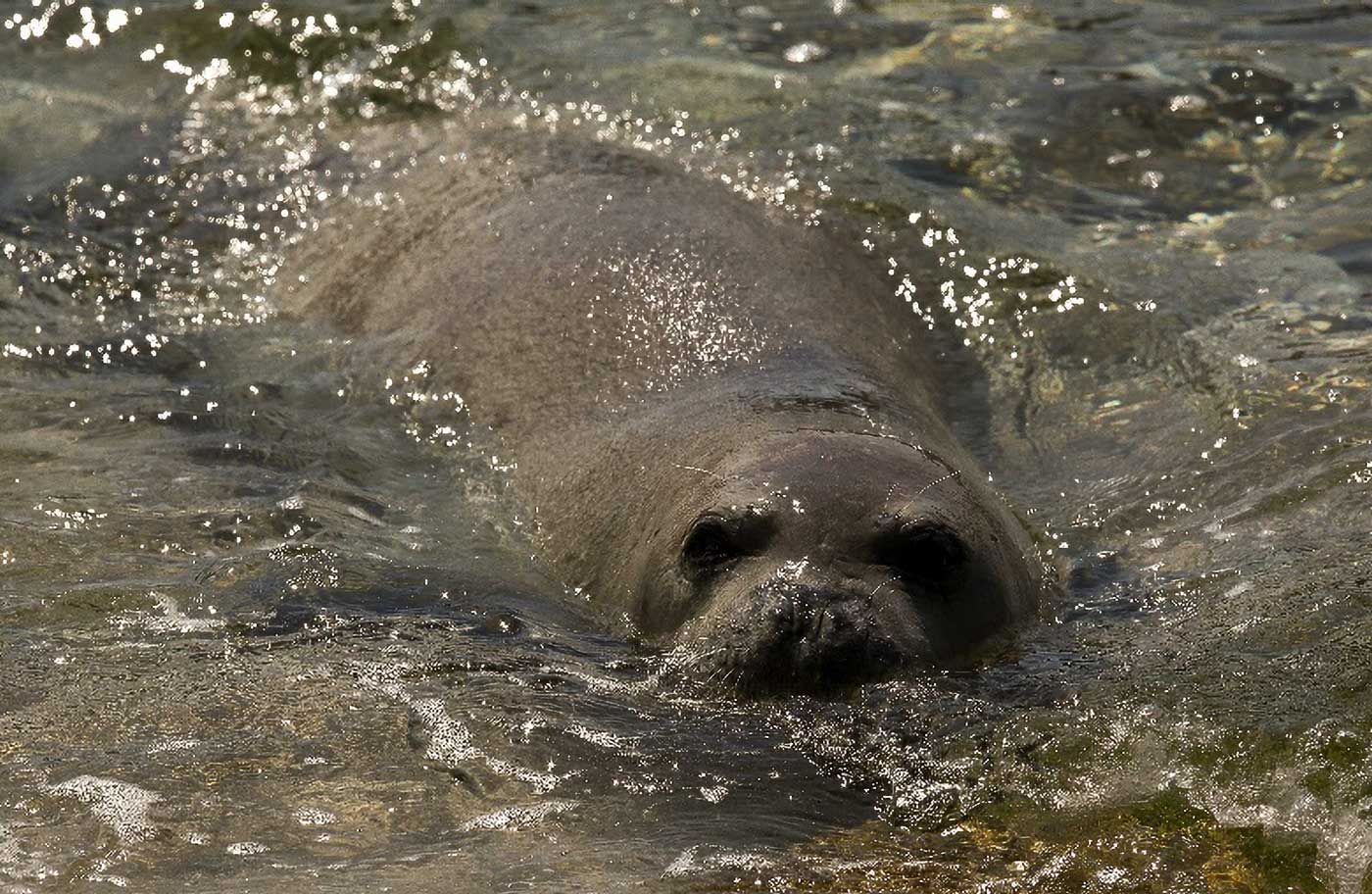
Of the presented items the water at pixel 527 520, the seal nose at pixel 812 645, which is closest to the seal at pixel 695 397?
the seal nose at pixel 812 645

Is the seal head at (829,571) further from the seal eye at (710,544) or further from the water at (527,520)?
the water at (527,520)

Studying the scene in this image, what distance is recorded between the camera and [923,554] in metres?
5.68

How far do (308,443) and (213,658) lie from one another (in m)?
2.32

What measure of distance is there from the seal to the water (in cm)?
19

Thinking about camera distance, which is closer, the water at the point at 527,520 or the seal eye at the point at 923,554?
the water at the point at 527,520

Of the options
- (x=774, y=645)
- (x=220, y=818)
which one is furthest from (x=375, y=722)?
(x=774, y=645)

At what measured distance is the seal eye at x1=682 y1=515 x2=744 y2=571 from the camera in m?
5.75

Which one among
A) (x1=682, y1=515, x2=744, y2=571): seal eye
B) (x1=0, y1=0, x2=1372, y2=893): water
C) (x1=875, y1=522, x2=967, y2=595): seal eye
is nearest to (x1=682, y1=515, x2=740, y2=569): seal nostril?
(x1=682, y1=515, x2=744, y2=571): seal eye

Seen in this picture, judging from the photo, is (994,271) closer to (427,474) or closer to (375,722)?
(427,474)

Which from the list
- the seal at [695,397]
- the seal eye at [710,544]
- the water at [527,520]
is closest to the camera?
the water at [527,520]

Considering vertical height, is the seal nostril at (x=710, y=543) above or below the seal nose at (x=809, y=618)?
above

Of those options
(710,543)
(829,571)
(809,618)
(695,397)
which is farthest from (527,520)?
(809,618)

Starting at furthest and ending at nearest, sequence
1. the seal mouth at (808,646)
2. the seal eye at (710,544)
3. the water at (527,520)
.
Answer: the seal eye at (710,544), the seal mouth at (808,646), the water at (527,520)

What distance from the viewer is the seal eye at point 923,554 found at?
18.5 feet
